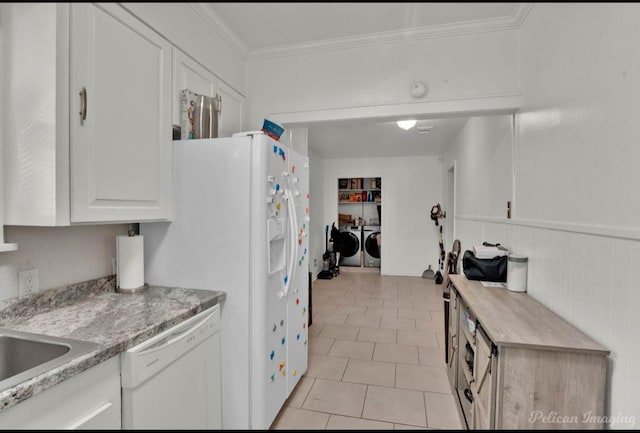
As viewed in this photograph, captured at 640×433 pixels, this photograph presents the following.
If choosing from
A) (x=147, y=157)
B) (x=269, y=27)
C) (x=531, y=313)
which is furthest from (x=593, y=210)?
(x=147, y=157)

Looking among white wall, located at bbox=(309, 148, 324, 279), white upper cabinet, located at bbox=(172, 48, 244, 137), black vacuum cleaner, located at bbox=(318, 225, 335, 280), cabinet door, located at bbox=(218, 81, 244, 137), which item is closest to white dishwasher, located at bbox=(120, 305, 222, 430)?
white upper cabinet, located at bbox=(172, 48, 244, 137)

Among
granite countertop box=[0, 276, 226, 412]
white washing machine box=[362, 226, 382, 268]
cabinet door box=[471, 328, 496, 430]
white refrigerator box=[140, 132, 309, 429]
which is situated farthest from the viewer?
white washing machine box=[362, 226, 382, 268]

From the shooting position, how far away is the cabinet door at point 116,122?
0.75 m

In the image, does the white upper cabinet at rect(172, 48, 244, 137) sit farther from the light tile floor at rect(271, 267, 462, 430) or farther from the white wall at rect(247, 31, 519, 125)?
the light tile floor at rect(271, 267, 462, 430)

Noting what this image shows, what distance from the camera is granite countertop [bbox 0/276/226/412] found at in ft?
2.72

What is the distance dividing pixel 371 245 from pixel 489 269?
14.9 ft

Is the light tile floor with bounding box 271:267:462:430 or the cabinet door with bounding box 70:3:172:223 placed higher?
the cabinet door with bounding box 70:3:172:223

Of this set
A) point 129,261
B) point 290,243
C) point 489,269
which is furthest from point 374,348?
point 129,261

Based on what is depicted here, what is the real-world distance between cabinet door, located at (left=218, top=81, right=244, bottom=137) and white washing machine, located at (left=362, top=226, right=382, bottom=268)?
475cm

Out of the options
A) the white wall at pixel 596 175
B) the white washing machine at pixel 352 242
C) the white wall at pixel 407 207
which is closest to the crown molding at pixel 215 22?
the white wall at pixel 596 175

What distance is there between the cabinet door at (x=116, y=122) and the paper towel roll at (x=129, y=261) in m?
0.42

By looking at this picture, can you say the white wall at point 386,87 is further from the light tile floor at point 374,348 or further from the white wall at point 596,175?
the light tile floor at point 374,348

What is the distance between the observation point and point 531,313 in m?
1.36

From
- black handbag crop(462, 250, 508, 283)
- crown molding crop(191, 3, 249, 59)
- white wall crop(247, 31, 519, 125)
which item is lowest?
black handbag crop(462, 250, 508, 283)
